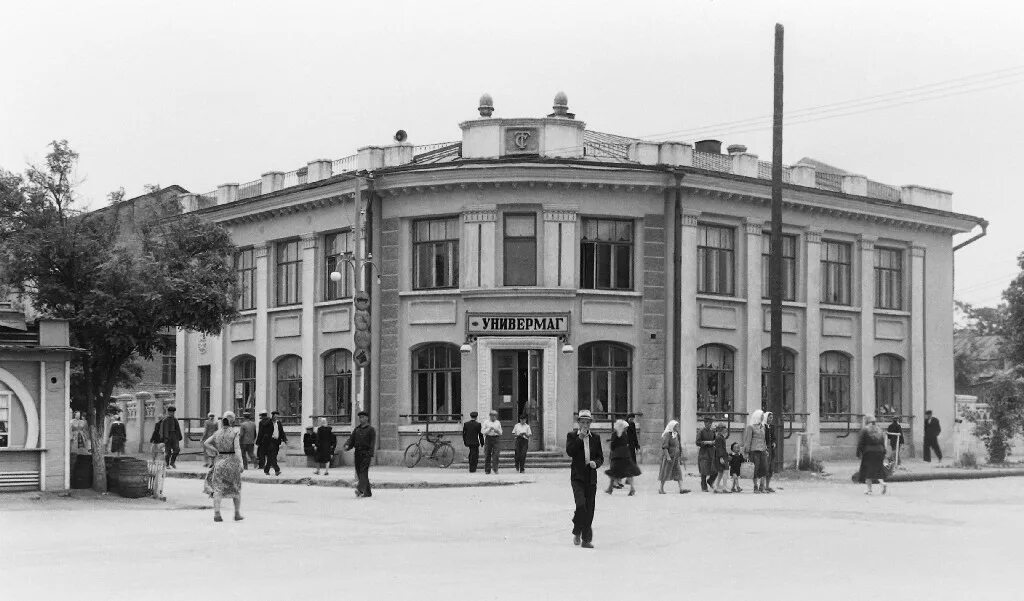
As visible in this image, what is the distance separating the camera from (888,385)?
41.1m

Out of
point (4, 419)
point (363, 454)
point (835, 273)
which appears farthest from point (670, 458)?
point (835, 273)

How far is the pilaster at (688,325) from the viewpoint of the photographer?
3556 cm

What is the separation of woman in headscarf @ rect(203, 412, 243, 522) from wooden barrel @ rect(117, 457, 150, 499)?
4072mm

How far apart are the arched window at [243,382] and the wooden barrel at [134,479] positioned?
16.8 metres

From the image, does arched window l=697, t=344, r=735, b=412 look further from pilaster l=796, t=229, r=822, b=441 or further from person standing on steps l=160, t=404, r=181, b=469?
person standing on steps l=160, t=404, r=181, b=469

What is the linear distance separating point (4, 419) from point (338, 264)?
51.3 ft

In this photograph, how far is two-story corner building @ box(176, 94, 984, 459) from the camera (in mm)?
34625

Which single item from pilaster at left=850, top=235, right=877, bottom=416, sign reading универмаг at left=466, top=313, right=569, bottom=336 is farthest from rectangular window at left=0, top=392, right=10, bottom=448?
pilaster at left=850, top=235, right=877, bottom=416

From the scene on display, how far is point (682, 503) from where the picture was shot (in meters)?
22.7

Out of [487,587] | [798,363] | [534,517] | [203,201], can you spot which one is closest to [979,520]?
[534,517]

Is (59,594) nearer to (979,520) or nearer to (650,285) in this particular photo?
(979,520)

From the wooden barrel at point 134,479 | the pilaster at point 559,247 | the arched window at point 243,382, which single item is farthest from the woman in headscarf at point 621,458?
the arched window at point 243,382

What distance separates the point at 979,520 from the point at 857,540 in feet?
12.5

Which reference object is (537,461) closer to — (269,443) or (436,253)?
(436,253)
